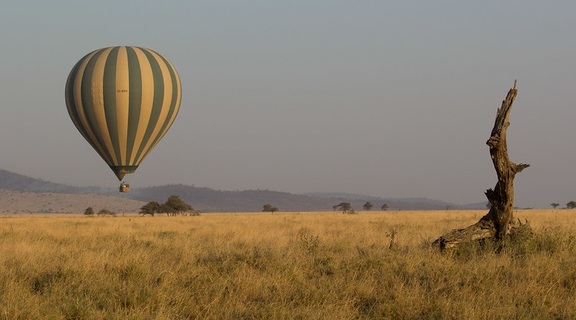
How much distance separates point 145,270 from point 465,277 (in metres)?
5.67

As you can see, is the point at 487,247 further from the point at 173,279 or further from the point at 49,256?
the point at 49,256

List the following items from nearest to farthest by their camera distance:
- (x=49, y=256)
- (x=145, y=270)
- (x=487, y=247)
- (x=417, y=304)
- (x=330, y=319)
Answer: (x=330, y=319), (x=417, y=304), (x=145, y=270), (x=487, y=247), (x=49, y=256)

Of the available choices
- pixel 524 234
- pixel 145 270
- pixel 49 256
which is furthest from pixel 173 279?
pixel 524 234

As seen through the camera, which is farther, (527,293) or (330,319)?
(527,293)

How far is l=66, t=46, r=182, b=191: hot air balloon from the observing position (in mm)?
40469

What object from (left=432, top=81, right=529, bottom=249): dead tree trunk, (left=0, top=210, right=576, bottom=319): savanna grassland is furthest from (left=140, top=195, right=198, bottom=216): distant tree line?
(left=432, top=81, right=529, bottom=249): dead tree trunk

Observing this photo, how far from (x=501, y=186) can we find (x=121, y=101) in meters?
28.6

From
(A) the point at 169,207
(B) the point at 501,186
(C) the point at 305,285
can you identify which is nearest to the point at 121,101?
Result: (B) the point at 501,186

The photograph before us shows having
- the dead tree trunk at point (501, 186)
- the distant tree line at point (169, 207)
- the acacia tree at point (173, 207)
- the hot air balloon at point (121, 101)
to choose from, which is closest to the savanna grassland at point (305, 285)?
the dead tree trunk at point (501, 186)

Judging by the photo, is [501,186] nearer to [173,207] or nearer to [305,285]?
[305,285]

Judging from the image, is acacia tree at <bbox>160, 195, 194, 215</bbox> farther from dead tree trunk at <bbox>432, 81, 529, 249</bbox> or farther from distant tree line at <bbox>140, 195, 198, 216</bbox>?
dead tree trunk at <bbox>432, 81, 529, 249</bbox>

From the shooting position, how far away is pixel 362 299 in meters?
10.9

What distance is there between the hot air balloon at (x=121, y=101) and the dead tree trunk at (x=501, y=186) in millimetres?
27772

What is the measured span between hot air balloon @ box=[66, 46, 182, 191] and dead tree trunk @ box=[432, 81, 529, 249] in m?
27.8
